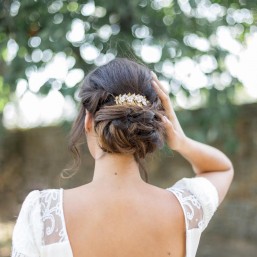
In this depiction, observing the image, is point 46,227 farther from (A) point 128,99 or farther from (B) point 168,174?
(B) point 168,174

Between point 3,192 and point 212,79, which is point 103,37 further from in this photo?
point 3,192

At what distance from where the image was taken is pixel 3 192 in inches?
253

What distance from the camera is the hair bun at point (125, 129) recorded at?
1.81m

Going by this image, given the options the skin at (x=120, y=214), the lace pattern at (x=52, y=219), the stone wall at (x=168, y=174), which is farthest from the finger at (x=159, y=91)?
the stone wall at (x=168, y=174)

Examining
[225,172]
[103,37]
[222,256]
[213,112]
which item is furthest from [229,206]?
[225,172]

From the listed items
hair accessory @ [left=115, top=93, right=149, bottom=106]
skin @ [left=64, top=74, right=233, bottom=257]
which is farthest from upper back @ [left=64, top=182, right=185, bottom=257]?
hair accessory @ [left=115, top=93, right=149, bottom=106]

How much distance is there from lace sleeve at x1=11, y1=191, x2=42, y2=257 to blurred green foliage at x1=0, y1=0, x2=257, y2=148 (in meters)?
1.73

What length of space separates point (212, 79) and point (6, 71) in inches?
49.8

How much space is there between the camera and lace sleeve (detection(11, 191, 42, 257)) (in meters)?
1.83

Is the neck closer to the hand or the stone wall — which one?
the hand

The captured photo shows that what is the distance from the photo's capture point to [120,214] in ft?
6.02

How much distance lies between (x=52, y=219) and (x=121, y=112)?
1.17 feet

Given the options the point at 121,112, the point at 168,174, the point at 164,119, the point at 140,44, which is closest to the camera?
the point at 121,112

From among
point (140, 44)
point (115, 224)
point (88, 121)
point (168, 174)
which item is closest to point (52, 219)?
point (115, 224)
